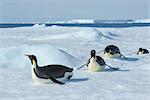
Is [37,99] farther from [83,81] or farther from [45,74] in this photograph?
[83,81]

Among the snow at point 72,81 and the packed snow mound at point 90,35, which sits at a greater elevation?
the snow at point 72,81

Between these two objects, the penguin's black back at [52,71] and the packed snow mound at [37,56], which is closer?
the penguin's black back at [52,71]

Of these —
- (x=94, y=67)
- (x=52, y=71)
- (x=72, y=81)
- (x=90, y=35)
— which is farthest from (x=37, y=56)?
(x=90, y=35)

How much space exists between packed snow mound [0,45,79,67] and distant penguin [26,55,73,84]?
2.30m

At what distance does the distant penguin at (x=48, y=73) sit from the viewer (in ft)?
21.9

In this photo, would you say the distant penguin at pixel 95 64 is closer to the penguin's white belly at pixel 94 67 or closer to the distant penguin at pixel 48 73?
the penguin's white belly at pixel 94 67

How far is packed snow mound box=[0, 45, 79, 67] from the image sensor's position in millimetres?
9328

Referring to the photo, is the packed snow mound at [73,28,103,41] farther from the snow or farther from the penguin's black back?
the penguin's black back

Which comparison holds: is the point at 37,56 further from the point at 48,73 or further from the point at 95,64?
the point at 48,73

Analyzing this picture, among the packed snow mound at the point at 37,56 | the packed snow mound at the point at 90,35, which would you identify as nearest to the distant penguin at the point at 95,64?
the packed snow mound at the point at 37,56

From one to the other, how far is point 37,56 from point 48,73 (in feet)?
9.82

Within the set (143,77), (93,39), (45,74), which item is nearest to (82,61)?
(143,77)

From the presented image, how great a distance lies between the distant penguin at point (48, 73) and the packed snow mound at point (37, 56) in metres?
2.30

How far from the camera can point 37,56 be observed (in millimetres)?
9703
